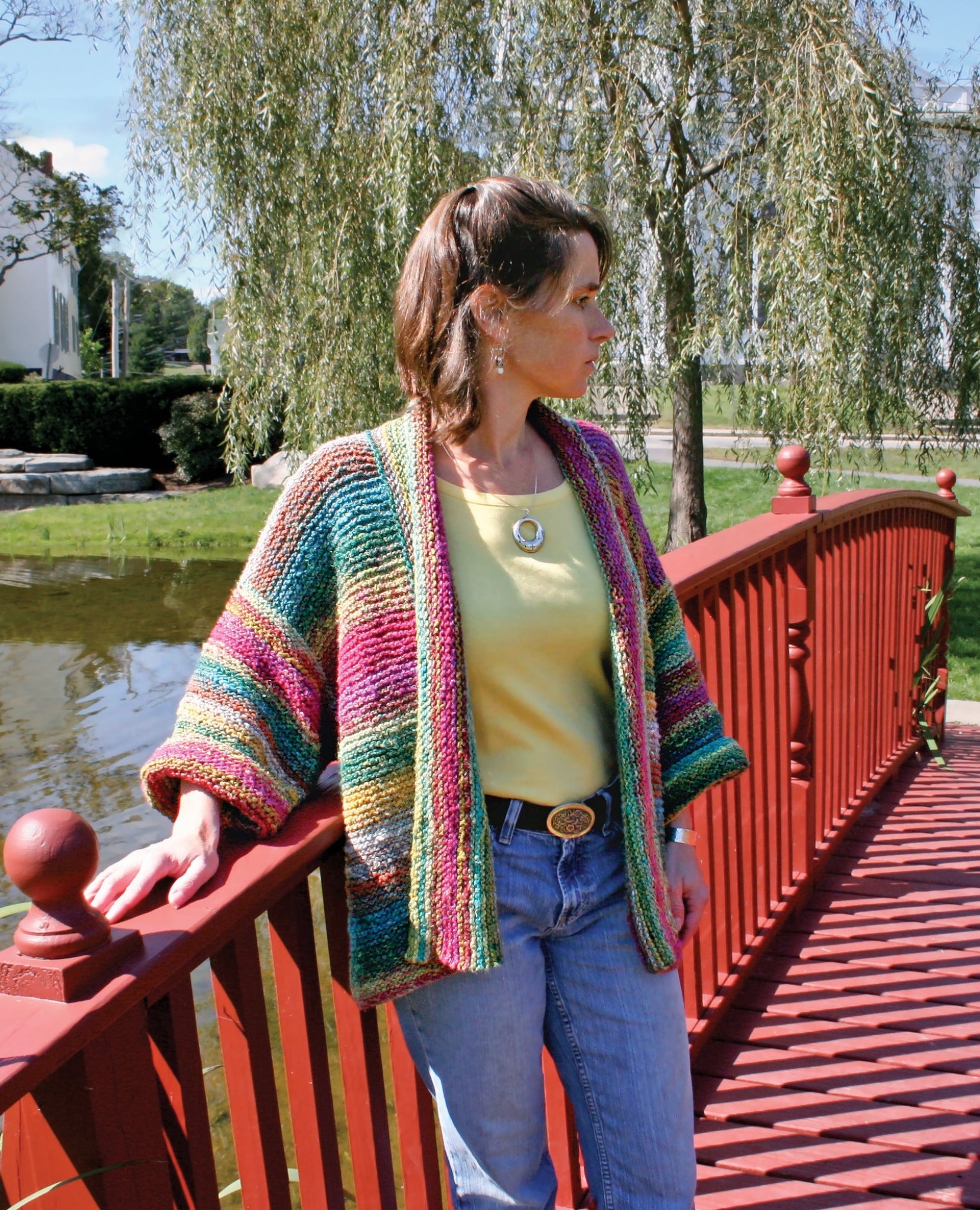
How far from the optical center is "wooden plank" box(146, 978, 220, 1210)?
1.14 m

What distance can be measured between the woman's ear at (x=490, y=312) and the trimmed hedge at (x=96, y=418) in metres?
18.6

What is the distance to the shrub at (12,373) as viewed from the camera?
78.9ft

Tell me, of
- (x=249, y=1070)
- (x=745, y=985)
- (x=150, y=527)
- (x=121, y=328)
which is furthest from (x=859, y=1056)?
(x=121, y=328)

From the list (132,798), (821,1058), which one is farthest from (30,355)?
(821,1058)

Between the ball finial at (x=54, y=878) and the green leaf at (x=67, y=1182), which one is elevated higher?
the ball finial at (x=54, y=878)

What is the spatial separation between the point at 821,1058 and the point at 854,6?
649cm

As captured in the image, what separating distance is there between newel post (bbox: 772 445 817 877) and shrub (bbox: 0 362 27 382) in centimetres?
2371

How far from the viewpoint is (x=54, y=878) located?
0.92m

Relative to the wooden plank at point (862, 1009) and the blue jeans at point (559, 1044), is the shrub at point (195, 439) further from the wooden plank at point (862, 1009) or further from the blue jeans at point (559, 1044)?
the blue jeans at point (559, 1044)

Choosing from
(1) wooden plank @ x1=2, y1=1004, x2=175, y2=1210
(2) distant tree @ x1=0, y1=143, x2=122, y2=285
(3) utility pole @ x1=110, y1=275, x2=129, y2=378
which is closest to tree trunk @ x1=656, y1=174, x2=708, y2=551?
(1) wooden plank @ x1=2, y1=1004, x2=175, y2=1210

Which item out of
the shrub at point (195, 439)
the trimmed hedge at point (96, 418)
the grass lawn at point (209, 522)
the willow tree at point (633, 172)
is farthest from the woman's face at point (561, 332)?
the trimmed hedge at point (96, 418)

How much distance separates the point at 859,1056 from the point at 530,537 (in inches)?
64.2

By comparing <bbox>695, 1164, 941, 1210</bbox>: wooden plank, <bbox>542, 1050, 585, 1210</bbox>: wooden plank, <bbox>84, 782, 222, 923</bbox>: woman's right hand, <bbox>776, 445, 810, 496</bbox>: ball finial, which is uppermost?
<bbox>776, 445, 810, 496</bbox>: ball finial

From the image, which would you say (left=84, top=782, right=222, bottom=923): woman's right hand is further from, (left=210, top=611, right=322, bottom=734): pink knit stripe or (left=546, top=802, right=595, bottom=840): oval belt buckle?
(left=546, top=802, right=595, bottom=840): oval belt buckle
